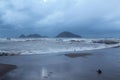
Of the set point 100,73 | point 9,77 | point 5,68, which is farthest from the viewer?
point 5,68

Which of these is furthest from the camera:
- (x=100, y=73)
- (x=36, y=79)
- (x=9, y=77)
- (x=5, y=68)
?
(x=5, y=68)

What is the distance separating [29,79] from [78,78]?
143 inches

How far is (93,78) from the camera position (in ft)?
48.3

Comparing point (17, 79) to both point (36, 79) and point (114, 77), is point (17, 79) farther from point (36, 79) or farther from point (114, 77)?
point (114, 77)

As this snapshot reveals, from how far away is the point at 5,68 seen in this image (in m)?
19.3

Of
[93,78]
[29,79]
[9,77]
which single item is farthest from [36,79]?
[93,78]

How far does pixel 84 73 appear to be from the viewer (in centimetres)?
1650

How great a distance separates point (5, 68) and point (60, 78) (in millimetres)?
7102

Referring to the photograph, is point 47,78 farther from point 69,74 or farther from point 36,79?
point 69,74

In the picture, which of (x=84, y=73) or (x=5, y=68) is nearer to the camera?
(x=84, y=73)

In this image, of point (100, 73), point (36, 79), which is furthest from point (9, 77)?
point (100, 73)

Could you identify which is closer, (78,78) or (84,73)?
(78,78)

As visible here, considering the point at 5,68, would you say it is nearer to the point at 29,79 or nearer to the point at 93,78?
the point at 29,79

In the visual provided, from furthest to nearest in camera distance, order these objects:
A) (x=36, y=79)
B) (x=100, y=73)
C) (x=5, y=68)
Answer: (x=5, y=68) → (x=100, y=73) → (x=36, y=79)
